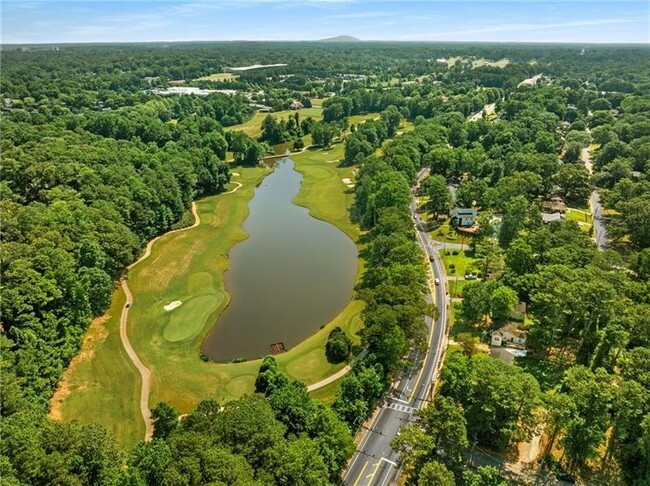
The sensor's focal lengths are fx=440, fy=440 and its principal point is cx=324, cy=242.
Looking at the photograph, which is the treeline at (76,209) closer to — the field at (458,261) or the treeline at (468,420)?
the treeline at (468,420)

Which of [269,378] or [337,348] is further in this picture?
[337,348]

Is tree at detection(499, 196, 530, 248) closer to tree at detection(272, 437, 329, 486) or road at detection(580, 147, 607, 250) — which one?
road at detection(580, 147, 607, 250)

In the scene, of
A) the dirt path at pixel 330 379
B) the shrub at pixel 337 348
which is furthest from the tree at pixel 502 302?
the dirt path at pixel 330 379

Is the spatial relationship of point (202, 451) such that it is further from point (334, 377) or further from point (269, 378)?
point (334, 377)

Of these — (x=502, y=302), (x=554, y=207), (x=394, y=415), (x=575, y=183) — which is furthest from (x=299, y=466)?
(x=575, y=183)

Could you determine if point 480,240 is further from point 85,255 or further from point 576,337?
point 85,255

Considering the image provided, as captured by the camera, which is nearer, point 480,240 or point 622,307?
point 622,307

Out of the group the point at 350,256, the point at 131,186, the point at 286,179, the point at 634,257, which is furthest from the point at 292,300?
the point at 286,179
